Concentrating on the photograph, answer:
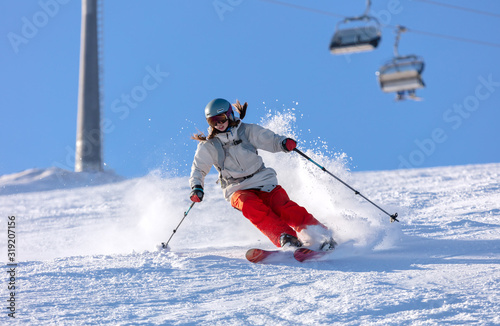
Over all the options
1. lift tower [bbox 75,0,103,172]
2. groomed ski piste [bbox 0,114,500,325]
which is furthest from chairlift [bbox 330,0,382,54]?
lift tower [bbox 75,0,103,172]

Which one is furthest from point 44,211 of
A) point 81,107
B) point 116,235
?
point 81,107

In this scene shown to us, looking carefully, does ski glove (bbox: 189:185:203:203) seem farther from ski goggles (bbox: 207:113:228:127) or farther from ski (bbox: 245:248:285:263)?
ski (bbox: 245:248:285:263)

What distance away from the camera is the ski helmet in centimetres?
506

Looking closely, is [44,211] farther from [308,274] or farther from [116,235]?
[308,274]

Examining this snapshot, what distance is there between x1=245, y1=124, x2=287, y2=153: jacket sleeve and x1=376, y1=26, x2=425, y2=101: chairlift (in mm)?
7033

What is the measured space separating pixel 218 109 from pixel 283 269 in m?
1.67

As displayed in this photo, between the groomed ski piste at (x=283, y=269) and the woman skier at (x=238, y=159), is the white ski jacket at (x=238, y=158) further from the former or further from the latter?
the groomed ski piste at (x=283, y=269)

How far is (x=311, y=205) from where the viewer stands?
20.0ft

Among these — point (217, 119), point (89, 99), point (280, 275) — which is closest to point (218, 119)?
point (217, 119)

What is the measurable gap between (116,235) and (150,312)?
3990 millimetres

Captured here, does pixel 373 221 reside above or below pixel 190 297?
above

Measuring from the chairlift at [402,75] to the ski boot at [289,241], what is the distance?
25.7ft

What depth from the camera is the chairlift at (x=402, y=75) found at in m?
11.5

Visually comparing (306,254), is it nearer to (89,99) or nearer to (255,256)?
(255,256)
